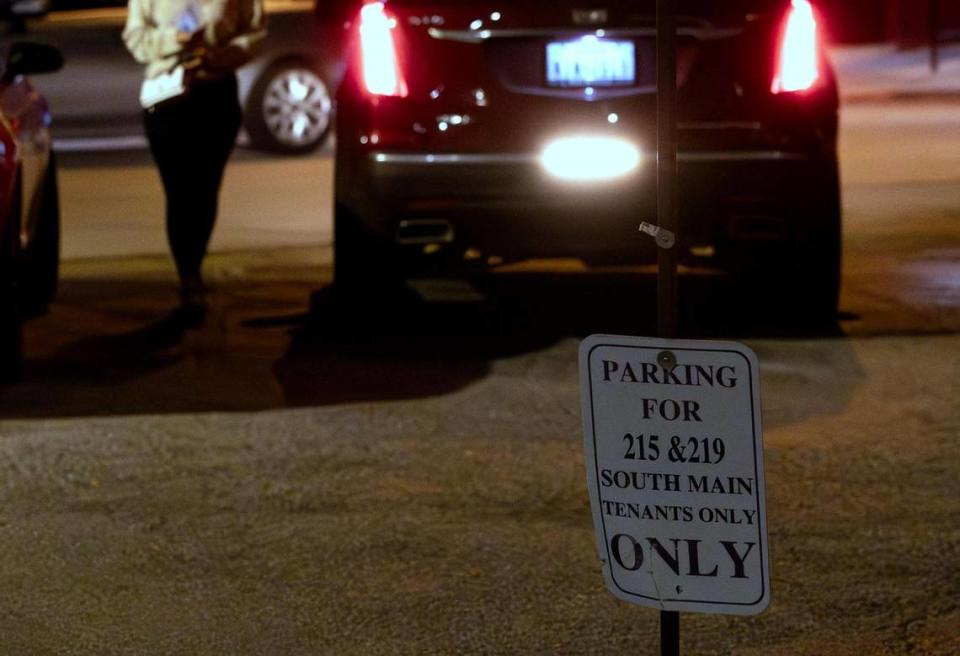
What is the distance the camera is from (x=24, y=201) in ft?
26.3

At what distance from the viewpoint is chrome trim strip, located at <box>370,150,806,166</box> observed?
769 cm

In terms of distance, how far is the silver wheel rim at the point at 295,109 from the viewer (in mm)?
14961

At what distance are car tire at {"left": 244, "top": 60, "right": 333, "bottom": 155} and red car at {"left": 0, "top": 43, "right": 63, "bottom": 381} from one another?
5962mm

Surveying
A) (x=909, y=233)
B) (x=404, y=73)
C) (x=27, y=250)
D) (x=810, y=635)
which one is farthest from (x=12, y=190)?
(x=909, y=233)

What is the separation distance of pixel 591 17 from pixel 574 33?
0.09 metres

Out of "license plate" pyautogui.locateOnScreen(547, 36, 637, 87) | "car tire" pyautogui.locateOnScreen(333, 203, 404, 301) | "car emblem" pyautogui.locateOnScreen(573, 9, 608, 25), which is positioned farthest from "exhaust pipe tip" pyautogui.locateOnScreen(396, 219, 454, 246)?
"car emblem" pyautogui.locateOnScreen(573, 9, 608, 25)

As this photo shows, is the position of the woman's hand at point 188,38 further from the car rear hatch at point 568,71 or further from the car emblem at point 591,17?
the car emblem at point 591,17

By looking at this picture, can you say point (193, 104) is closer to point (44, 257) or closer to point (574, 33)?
point (44, 257)

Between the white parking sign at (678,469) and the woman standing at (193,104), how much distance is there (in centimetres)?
527

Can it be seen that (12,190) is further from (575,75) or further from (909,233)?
(909,233)

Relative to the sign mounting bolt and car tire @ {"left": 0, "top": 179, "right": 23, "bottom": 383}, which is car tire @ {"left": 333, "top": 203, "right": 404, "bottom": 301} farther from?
the sign mounting bolt

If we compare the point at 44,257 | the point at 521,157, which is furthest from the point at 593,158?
the point at 44,257

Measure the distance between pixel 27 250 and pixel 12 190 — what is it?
92cm

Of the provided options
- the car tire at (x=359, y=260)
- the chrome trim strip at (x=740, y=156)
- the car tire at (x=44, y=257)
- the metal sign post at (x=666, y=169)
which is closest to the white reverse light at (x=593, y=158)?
the chrome trim strip at (x=740, y=156)
